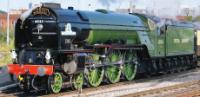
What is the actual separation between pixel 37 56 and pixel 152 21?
8770mm

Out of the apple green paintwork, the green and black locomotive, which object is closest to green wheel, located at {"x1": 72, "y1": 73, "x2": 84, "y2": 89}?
the green and black locomotive

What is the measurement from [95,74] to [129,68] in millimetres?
3241

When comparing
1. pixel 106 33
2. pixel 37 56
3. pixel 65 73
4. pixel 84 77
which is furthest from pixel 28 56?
pixel 106 33

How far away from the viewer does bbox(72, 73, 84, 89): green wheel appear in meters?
16.7

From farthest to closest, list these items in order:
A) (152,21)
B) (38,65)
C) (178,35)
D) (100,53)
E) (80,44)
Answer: (178,35), (152,21), (100,53), (80,44), (38,65)

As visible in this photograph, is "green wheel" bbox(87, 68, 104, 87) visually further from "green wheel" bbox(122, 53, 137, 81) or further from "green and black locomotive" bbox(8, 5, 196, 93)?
"green wheel" bbox(122, 53, 137, 81)

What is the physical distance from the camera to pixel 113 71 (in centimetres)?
1950

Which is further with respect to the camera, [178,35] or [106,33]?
[178,35]

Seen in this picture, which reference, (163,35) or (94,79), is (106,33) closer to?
(94,79)

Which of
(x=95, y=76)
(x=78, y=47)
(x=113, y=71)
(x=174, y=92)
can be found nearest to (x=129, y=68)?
(x=113, y=71)

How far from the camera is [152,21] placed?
2316 centimetres

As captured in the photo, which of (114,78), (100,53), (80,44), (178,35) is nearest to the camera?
(80,44)

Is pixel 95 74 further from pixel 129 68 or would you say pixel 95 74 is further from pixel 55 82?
pixel 129 68

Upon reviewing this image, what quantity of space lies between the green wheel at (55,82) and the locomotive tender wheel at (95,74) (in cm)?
170
